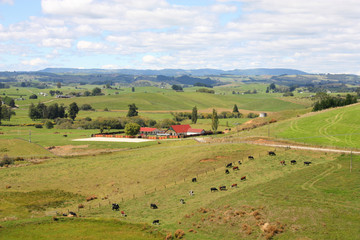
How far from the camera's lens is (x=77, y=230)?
4788 cm

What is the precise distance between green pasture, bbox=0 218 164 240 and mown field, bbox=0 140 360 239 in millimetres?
134

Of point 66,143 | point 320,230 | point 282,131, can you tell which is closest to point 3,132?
point 66,143

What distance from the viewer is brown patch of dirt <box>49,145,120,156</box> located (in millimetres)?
116688

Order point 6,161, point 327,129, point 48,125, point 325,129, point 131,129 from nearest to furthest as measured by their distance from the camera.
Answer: point 6,161 < point 327,129 < point 325,129 < point 131,129 < point 48,125

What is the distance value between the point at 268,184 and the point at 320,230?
750 inches

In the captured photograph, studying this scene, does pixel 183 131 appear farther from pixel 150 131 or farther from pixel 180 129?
pixel 150 131

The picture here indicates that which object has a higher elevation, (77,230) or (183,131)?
(77,230)

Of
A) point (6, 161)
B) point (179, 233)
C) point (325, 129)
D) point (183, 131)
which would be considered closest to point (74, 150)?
point (6, 161)

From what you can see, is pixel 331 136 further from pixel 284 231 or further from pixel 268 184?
pixel 284 231

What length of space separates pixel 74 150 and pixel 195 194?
70.1 meters

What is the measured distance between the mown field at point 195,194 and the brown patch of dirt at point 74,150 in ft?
45.4

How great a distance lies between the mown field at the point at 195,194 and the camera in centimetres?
4538

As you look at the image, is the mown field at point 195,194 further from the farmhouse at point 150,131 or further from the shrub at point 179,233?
the farmhouse at point 150,131

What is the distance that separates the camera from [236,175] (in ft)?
229
